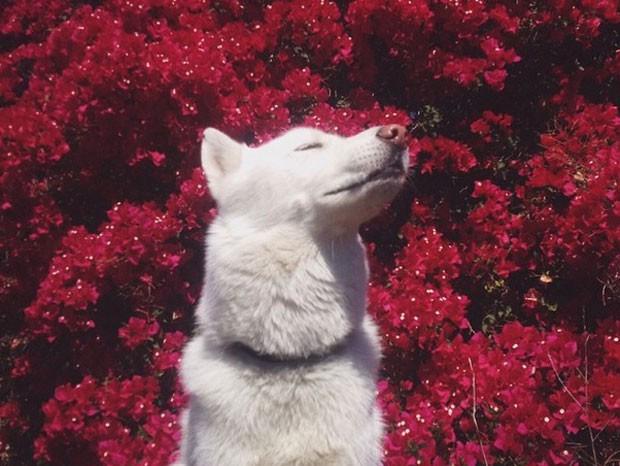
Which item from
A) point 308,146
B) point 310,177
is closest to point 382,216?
point 308,146

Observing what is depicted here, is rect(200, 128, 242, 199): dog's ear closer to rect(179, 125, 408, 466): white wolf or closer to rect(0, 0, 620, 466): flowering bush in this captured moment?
rect(179, 125, 408, 466): white wolf

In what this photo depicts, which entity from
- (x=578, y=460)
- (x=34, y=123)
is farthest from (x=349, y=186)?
(x=34, y=123)

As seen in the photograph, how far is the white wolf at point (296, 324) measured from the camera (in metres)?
1.69

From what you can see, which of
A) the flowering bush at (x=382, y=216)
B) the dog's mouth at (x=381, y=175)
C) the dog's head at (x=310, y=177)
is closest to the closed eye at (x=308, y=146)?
the dog's head at (x=310, y=177)

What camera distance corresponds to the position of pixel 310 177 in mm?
1891

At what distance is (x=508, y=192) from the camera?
279cm

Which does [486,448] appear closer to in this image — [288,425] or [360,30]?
[288,425]

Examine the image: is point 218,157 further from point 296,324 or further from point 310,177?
point 296,324

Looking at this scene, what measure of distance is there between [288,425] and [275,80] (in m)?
1.99

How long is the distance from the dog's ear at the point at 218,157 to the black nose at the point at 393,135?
0.72 meters

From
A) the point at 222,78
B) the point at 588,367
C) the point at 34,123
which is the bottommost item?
the point at 588,367

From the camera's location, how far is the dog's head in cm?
177

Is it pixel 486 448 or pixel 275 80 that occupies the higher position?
pixel 275 80

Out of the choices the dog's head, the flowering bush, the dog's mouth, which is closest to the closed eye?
the dog's head
